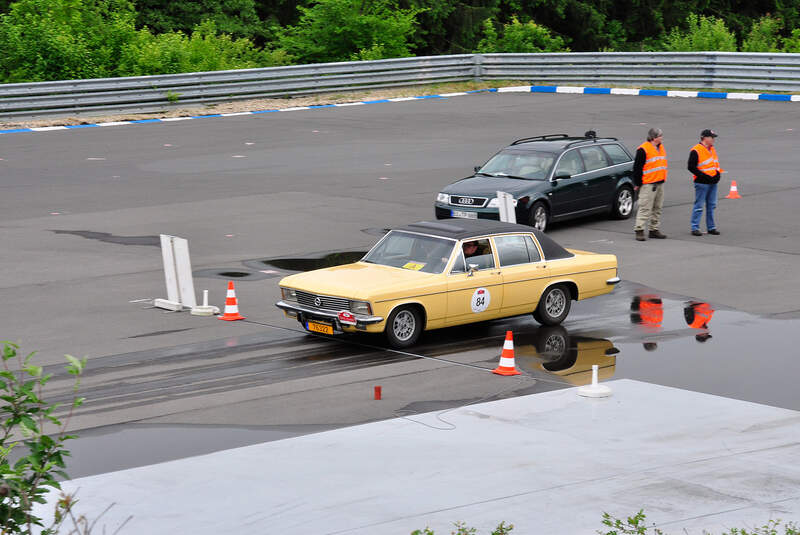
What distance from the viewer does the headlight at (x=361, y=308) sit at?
527 inches

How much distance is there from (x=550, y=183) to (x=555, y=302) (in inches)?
235

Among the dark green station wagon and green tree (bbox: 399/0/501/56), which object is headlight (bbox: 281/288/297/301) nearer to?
the dark green station wagon

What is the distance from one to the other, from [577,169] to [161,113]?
57.8 feet

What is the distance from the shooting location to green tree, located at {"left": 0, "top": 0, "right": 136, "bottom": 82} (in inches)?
1475

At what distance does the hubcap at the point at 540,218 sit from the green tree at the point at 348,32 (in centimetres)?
2550

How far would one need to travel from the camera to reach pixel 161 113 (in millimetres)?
35438

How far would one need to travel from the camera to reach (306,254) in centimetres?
1916

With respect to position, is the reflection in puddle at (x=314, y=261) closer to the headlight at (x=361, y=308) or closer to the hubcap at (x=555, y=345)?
the headlight at (x=361, y=308)

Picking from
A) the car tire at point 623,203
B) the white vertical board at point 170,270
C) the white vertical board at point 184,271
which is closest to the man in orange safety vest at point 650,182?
the car tire at point 623,203

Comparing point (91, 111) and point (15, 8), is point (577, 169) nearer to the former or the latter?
point (91, 111)

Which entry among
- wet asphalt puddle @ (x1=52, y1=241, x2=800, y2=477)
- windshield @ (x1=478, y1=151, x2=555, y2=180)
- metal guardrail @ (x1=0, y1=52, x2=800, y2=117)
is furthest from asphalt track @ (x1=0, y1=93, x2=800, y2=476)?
metal guardrail @ (x1=0, y1=52, x2=800, y2=117)

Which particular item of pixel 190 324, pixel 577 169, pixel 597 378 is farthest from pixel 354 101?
pixel 597 378

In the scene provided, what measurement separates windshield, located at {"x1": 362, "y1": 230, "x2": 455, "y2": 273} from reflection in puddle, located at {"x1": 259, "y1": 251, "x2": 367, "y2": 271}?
10.7ft

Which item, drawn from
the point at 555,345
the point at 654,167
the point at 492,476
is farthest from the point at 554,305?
the point at 654,167
